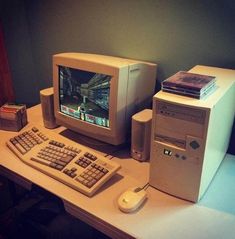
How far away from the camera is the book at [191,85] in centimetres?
95

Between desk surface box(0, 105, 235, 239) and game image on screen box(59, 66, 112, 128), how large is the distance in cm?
26

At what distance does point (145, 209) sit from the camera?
3.39ft

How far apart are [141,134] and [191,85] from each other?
0.34 meters

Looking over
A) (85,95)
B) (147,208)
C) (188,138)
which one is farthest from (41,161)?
(188,138)

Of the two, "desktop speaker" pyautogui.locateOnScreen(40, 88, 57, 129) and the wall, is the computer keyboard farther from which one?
the wall

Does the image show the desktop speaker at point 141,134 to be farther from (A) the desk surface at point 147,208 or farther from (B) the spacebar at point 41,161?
(B) the spacebar at point 41,161

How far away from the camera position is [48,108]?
151 centimetres

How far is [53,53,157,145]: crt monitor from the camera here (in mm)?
1222

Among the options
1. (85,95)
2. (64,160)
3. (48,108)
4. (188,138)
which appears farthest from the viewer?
(48,108)

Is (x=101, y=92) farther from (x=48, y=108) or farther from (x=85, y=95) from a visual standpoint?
(x=48, y=108)

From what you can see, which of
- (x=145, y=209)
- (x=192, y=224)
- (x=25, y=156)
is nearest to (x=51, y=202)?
(x=25, y=156)

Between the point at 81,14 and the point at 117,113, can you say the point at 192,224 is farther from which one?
the point at 81,14

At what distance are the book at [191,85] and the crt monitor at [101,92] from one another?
0.25m

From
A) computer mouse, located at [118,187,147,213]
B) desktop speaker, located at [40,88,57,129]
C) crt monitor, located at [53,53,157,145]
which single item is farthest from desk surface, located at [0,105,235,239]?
desktop speaker, located at [40,88,57,129]
